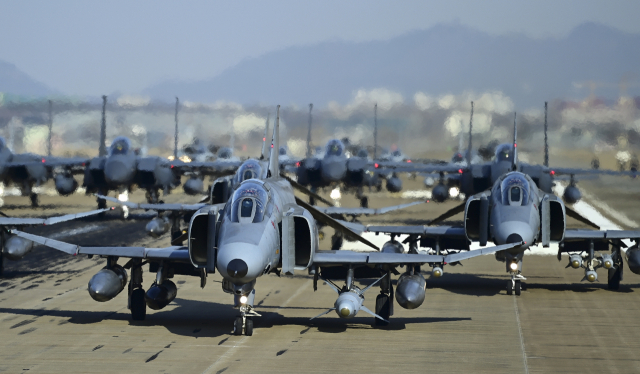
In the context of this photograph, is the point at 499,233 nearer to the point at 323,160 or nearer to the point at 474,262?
the point at 474,262

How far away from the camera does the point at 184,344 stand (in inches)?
537

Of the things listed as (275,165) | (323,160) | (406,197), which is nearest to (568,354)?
(275,165)

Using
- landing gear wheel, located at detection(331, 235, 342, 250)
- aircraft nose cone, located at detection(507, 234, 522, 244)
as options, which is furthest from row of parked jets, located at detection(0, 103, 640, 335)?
landing gear wheel, located at detection(331, 235, 342, 250)

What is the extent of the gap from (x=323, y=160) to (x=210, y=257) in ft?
92.6

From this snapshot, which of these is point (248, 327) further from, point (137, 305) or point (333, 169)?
point (333, 169)

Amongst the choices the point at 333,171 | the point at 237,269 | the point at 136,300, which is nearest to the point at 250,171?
the point at 136,300

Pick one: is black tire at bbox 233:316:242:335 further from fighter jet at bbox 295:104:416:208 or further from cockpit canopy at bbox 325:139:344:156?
cockpit canopy at bbox 325:139:344:156

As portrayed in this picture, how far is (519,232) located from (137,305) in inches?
333

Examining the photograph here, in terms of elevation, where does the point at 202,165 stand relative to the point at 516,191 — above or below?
above

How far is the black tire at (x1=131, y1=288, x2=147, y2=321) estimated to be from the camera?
1562 cm

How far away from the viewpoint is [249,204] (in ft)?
46.2

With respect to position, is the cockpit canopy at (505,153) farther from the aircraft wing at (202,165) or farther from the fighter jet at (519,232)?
the fighter jet at (519,232)

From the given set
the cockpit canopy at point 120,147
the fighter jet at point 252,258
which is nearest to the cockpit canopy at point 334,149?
the cockpit canopy at point 120,147

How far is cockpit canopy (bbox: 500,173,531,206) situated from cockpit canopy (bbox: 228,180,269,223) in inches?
288
